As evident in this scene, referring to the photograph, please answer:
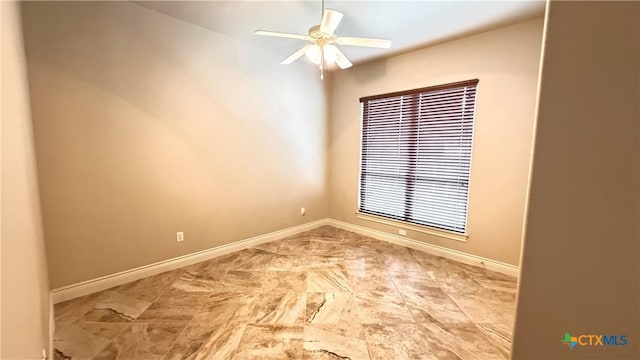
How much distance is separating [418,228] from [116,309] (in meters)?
3.59

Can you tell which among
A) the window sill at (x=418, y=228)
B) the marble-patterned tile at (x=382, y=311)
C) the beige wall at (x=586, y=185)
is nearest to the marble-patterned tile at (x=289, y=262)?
the marble-patterned tile at (x=382, y=311)

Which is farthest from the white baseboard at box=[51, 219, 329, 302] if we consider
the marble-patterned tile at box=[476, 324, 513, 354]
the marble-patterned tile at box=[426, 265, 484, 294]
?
the marble-patterned tile at box=[476, 324, 513, 354]

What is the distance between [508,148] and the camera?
2990mm

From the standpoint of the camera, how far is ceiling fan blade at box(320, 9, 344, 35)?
6.37 ft

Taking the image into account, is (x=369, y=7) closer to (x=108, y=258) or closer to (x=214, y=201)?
(x=214, y=201)

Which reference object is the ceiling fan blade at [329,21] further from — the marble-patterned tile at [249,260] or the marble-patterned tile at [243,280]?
the marble-patterned tile at [249,260]

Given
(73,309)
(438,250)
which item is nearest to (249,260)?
(73,309)

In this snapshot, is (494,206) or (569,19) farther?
(494,206)

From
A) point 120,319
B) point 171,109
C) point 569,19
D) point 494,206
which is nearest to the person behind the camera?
point 569,19

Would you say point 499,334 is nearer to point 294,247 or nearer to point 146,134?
point 294,247

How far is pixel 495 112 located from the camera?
10.0ft

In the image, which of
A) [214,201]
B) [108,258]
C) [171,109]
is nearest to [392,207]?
[214,201]

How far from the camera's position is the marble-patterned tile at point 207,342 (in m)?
1.80

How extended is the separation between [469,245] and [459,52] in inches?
96.9
